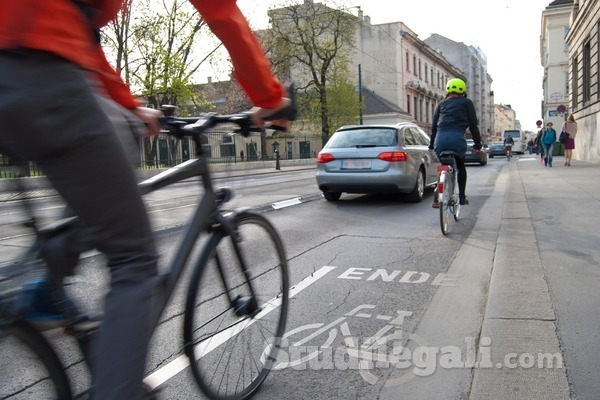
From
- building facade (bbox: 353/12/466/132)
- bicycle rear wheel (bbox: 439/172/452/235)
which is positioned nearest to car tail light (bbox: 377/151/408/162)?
bicycle rear wheel (bbox: 439/172/452/235)

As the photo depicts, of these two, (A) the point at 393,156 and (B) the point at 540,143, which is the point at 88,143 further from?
(B) the point at 540,143

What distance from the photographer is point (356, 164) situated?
30.3 feet

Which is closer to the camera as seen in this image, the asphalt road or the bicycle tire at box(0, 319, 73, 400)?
the bicycle tire at box(0, 319, 73, 400)

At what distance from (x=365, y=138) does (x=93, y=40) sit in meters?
8.22

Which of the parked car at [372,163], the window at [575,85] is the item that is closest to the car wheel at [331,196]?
the parked car at [372,163]

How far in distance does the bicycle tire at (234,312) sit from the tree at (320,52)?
41321 millimetres

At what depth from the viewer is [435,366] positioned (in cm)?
273

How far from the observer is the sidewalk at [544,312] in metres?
2.48

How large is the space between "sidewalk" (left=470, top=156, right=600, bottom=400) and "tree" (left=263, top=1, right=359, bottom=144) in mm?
37684

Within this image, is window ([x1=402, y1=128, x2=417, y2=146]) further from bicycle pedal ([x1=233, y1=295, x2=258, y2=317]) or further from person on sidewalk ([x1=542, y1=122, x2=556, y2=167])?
person on sidewalk ([x1=542, y1=122, x2=556, y2=167])

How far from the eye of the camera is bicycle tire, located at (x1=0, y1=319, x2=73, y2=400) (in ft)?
4.53

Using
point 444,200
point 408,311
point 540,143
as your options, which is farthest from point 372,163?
point 540,143

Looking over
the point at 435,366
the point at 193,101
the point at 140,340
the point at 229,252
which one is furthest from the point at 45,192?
the point at 193,101

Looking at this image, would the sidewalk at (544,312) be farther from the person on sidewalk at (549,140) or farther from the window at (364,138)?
the person on sidewalk at (549,140)
